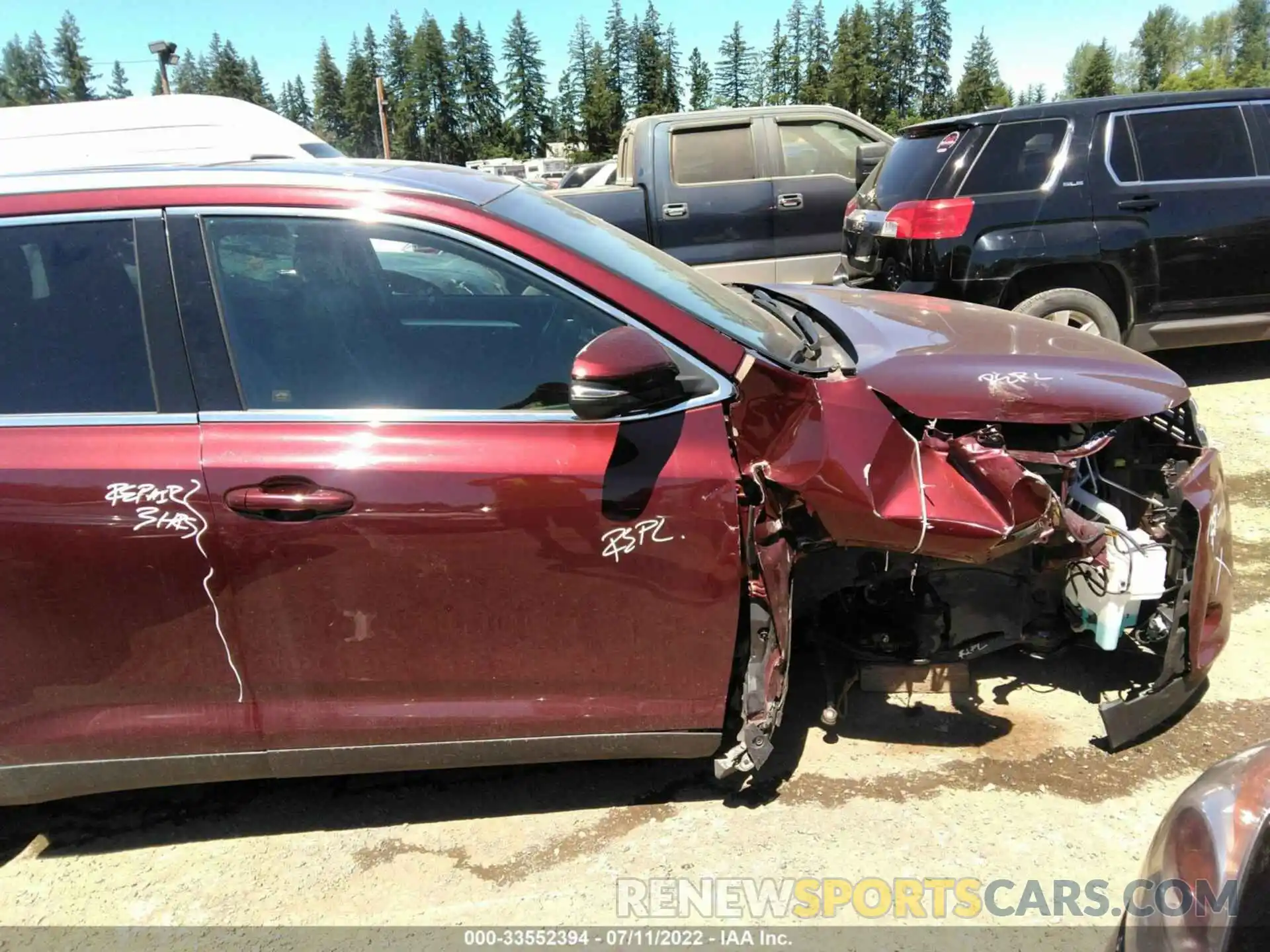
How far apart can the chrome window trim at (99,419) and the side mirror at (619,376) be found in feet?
3.24

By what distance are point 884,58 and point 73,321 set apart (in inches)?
3478

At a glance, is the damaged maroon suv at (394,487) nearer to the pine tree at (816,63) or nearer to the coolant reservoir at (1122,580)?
the coolant reservoir at (1122,580)

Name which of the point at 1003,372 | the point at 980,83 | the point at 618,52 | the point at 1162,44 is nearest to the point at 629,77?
the point at 618,52

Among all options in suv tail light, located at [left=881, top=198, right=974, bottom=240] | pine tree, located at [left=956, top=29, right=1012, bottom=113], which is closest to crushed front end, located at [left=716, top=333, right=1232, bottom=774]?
suv tail light, located at [left=881, top=198, right=974, bottom=240]

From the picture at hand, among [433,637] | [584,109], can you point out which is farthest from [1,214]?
[584,109]

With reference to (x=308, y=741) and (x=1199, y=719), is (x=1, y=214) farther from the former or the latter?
(x=1199, y=719)

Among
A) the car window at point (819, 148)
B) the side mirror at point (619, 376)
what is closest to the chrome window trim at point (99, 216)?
the side mirror at point (619, 376)

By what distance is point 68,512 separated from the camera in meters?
2.13

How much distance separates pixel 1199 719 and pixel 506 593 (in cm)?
234

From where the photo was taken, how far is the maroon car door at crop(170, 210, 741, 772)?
2170mm

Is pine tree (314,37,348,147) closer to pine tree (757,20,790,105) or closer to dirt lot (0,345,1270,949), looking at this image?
pine tree (757,20,790,105)

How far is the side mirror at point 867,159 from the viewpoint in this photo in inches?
302

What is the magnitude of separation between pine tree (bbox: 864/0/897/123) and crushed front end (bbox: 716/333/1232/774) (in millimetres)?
82510

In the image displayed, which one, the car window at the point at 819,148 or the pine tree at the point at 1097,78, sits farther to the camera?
the pine tree at the point at 1097,78
